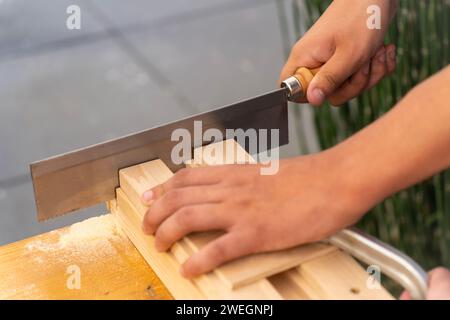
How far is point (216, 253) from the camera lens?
0.72m

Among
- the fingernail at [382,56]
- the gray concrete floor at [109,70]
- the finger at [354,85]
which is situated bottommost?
the gray concrete floor at [109,70]

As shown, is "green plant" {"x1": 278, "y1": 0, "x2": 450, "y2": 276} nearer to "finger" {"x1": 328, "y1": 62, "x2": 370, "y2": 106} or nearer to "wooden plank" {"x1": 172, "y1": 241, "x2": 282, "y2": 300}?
"finger" {"x1": 328, "y1": 62, "x2": 370, "y2": 106}

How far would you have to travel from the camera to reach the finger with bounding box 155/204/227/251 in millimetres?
746

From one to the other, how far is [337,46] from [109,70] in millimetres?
1465

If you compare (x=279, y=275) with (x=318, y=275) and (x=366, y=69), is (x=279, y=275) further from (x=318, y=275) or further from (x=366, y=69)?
(x=366, y=69)

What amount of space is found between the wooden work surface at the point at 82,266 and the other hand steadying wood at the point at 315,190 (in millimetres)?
54

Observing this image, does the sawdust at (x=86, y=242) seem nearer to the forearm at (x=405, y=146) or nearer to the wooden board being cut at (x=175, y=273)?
the wooden board being cut at (x=175, y=273)

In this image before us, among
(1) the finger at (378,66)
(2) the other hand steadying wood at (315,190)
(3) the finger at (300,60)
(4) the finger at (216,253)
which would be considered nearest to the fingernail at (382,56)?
(1) the finger at (378,66)

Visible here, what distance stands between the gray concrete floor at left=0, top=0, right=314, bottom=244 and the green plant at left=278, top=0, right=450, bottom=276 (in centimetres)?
63

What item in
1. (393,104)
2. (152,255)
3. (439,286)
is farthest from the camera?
(393,104)

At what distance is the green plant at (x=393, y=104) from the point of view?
51.8 inches

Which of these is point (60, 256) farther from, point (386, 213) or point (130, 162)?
point (386, 213)

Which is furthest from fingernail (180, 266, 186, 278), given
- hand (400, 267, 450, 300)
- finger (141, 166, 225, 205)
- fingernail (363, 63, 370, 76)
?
fingernail (363, 63, 370, 76)

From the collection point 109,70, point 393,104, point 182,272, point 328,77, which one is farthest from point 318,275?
point 109,70
